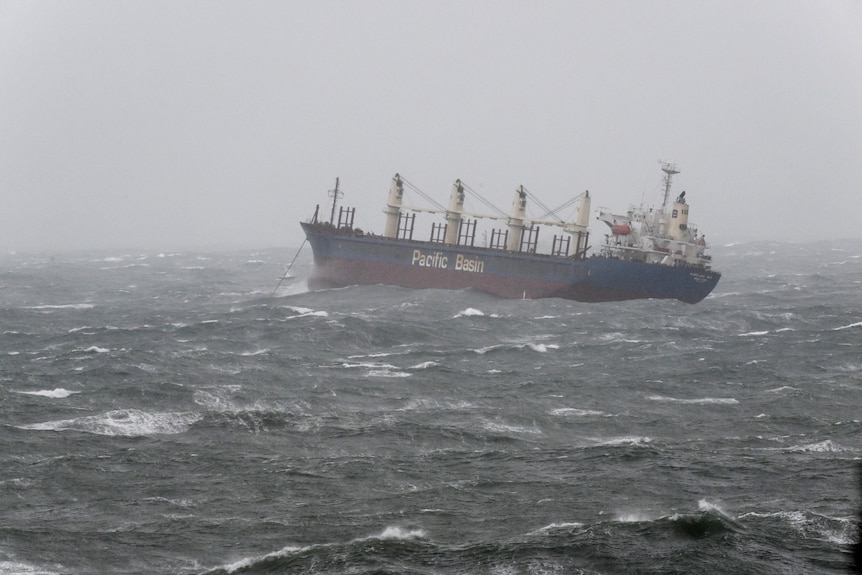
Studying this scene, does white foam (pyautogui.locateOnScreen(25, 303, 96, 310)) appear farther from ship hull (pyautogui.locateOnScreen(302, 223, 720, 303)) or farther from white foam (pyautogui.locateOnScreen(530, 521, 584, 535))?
white foam (pyautogui.locateOnScreen(530, 521, 584, 535))

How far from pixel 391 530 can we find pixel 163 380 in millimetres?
21985

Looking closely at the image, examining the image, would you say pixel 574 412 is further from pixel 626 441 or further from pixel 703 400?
pixel 703 400

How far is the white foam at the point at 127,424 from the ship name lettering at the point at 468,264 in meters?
53.7

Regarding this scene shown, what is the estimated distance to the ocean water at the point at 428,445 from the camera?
24.5 metres

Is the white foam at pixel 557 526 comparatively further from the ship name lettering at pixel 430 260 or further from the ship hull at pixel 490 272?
the ship name lettering at pixel 430 260

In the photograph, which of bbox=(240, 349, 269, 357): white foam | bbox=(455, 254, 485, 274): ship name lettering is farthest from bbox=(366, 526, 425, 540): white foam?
bbox=(455, 254, 485, 274): ship name lettering

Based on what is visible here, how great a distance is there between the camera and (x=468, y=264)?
90375 mm

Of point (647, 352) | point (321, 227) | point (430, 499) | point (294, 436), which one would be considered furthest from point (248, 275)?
point (430, 499)

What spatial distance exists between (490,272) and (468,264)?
256 cm

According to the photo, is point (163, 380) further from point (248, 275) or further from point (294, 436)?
point (248, 275)

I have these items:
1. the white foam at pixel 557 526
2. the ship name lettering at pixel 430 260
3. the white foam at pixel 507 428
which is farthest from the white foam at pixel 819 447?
the ship name lettering at pixel 430 260

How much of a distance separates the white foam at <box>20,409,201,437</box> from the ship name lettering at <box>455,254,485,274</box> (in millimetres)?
53689

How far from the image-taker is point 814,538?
81.4ft

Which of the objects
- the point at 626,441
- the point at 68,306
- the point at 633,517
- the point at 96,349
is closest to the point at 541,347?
the point at 626,441
